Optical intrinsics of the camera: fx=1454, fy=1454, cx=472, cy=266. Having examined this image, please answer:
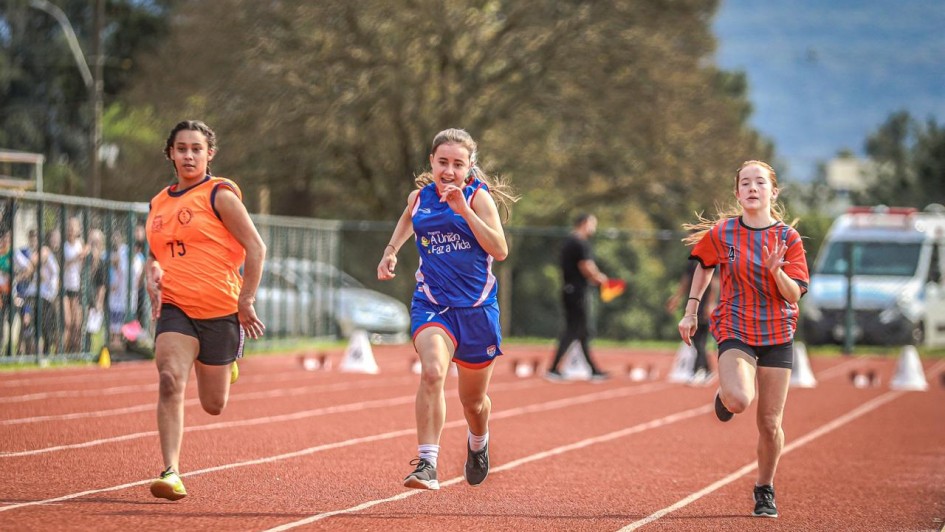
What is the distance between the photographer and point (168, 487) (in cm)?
723

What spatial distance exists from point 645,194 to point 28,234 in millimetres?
21122

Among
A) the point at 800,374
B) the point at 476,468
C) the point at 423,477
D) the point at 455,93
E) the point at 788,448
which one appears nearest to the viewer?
the point at 423,477

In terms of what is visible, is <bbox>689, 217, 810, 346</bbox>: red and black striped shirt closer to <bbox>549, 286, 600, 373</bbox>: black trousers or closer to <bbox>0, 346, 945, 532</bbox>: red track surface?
<bbox>0, 346, 945, 532</bbox>: red track surface

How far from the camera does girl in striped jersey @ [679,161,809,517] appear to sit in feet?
25.9

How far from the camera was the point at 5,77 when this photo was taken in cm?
4806

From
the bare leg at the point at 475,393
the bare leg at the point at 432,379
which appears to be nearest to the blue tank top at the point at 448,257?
the bare leg at the point at 432,379

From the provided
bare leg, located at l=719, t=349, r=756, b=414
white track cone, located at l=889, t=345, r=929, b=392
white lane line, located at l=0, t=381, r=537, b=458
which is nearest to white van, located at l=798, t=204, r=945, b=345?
white track cone, located at l=889, t=345, r=929, b=392

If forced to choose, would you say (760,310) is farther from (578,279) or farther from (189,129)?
(578,279)

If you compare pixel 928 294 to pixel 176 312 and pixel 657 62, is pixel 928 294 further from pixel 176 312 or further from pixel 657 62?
pixel 176 312

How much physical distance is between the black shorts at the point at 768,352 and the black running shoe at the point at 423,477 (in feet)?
5.68

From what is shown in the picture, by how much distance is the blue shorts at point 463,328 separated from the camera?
25.9ft

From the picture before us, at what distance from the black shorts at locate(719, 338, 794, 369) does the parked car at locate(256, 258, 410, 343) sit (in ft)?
55.3

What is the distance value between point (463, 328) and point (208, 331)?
1.37 meters

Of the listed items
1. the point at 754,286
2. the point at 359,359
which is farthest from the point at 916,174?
the point at 754,286
